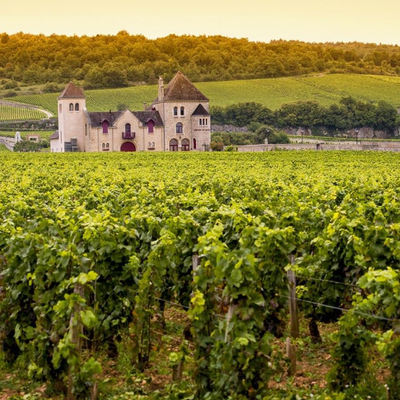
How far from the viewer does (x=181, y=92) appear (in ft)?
330

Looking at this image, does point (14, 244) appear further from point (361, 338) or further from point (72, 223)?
point (361, 338)

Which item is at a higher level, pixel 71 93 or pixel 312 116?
pixel 71 93

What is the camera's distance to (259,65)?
187 metres

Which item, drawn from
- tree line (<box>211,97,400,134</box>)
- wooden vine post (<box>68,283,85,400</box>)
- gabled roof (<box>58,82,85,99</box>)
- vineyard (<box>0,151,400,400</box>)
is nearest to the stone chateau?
gabled roof (<box>58,82,85,99</box>)

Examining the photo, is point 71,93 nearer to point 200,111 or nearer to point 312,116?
point 200,111

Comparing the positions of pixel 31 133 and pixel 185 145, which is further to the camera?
pixel 31 133

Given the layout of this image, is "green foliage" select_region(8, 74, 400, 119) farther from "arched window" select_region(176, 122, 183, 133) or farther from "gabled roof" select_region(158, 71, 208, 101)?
"arched window" select_region(176, 122, 183, 133)

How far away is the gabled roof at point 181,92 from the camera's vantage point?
99.9m

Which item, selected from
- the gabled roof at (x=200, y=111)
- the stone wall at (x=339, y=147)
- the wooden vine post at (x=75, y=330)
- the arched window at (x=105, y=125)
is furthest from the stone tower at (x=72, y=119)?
the wooden vine post at (x=75, y=330)

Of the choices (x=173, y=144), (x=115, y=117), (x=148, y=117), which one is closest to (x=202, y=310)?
(x=173, y=144)

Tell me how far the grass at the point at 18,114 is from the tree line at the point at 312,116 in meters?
33.4

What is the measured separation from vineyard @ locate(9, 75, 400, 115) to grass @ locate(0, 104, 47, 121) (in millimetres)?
3297

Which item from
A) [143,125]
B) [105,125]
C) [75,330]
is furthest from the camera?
[143,125]

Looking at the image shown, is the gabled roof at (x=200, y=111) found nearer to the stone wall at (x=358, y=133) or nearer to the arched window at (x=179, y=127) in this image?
the arched window at (x=179, y=127)
